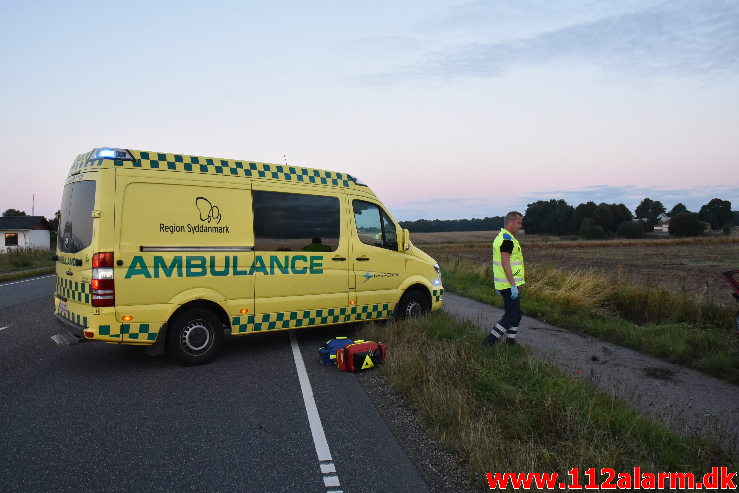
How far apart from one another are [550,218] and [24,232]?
84.9m

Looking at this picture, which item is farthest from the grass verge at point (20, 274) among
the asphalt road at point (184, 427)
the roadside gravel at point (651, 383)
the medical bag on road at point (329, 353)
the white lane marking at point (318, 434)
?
the roadside gravel at point (651, 383)

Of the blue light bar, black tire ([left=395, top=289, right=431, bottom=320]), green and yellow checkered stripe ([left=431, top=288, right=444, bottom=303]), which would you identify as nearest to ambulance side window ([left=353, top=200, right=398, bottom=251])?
black tire ([left=395, top=289, right=431, bottom=320])

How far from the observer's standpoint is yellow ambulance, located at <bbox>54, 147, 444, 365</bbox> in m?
5.96

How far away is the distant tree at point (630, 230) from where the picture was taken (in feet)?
291

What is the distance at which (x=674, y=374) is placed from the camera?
249 inches

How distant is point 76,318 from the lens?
6203mm

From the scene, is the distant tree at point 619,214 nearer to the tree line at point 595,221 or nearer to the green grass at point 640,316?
the tree line at point 595,221

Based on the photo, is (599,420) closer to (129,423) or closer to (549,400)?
(549,400)

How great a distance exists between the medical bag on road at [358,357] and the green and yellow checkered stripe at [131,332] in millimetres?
2170

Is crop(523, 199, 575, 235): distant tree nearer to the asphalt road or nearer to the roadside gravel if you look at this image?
the roadside gravel

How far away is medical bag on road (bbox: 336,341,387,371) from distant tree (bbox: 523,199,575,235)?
9657cm

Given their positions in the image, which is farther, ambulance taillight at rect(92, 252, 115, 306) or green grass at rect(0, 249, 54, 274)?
green grass at rect(0, 249, 54, 274)

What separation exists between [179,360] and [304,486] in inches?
142

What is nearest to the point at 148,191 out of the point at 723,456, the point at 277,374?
the point at 277,374
